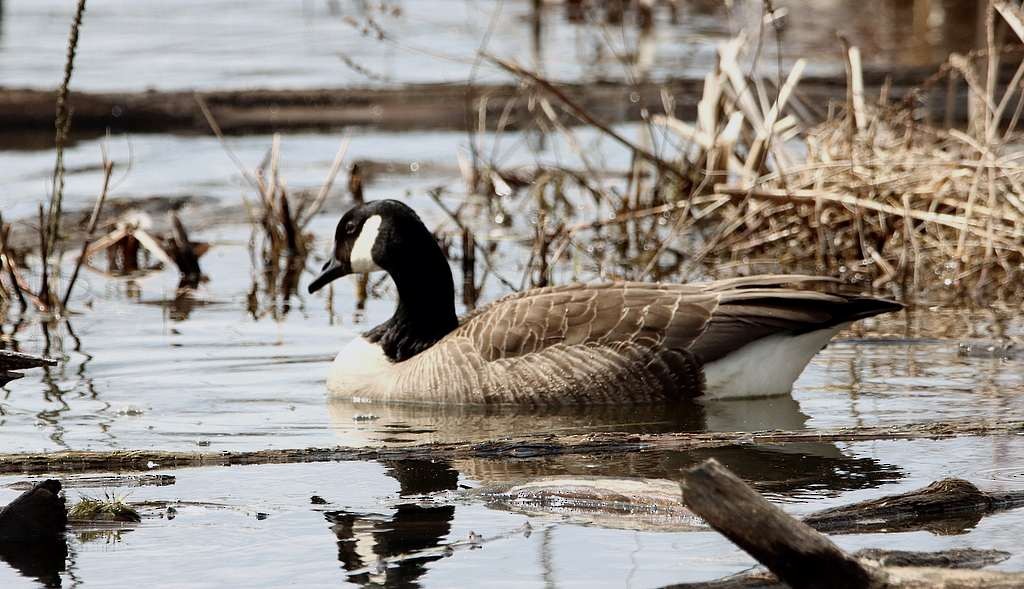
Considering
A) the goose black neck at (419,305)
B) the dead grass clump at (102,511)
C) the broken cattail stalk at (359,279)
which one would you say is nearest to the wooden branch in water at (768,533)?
the dead grass clump at (102,511)

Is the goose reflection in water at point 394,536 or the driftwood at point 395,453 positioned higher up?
the driftwood at point 395,453

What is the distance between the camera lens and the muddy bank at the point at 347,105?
16.4 meters

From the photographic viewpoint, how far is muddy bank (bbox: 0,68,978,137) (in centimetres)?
1641

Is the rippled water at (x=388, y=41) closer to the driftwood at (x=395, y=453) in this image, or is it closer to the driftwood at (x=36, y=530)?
the driftwood at (x=395, y=453)

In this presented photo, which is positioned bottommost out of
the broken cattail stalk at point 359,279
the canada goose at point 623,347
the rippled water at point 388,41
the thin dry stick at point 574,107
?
the canada goose at point 623,347

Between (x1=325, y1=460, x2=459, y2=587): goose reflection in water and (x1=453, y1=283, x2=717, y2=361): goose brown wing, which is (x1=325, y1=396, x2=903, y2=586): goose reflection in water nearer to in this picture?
(x1=325, y1=460, x2=459, y2=587): goose reflection in water

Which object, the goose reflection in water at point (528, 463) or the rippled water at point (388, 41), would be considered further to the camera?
the rippled water at point (388, 41)

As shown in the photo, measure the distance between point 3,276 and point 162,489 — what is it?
5381 millimetres

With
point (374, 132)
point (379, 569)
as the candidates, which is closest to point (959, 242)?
point (379, 569)

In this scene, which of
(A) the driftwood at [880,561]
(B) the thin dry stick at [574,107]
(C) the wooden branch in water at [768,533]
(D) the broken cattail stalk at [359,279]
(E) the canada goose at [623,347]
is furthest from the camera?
(D) the broken cattail stalk at [359,279]

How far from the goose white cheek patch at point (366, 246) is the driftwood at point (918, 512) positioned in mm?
4067

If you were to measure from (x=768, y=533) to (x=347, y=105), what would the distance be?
14.1 m

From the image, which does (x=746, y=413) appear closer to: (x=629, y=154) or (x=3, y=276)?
(x=3, y=276)

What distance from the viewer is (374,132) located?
1723 centimetres
